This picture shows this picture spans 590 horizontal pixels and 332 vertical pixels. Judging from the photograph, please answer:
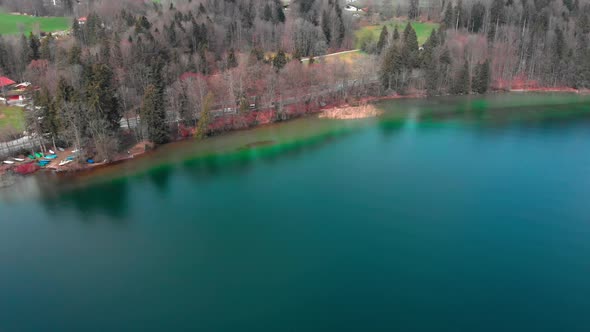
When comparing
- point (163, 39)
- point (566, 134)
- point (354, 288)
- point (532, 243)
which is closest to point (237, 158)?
point (354, 288)

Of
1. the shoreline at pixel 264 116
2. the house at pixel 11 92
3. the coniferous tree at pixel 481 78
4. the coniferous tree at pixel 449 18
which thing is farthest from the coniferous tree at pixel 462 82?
the house at pixel 11 92

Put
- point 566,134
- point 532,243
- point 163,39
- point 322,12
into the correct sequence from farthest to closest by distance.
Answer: point 322,12 < point 163,39 < point 566,134 < point 532,243

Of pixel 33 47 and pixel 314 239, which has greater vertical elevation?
pixel 33 47

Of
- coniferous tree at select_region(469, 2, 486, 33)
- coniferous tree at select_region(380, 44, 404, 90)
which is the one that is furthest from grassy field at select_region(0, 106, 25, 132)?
coniferous tree at select_region(469, 2, 486, 33)

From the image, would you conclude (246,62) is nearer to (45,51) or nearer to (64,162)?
(64,162)

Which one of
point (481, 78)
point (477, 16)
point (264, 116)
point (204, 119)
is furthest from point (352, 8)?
point (204, 119)

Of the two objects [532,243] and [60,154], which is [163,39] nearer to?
[60,154]

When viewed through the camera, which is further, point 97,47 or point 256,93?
point 97,47
